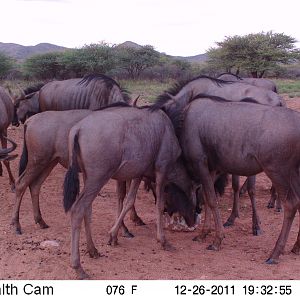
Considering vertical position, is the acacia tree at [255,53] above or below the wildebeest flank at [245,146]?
above

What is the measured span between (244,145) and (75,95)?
487 centimetres

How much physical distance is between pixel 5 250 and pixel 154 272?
185cm

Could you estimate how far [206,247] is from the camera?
6.14m

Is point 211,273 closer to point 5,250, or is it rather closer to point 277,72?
point 5,250

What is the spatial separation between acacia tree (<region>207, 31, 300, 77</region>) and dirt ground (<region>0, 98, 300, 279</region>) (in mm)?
32114

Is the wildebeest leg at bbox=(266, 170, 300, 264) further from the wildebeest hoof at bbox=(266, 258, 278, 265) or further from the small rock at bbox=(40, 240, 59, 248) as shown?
the small rock at bbox=(40, 240, 59, 248)

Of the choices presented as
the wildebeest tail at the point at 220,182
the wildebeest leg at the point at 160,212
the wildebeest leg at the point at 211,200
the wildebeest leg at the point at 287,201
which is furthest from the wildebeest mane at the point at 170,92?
the wildebeest leg at the point at 287,201

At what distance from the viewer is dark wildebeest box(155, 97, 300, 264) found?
544cm

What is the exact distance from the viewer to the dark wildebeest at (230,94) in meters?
6.85

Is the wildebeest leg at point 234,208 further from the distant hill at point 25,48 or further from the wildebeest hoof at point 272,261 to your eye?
the distant hill at point 25,48

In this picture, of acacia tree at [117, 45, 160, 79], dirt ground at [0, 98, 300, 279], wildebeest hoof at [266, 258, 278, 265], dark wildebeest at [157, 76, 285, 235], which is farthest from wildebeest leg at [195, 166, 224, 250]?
acacia tree at [117, 45, 160, 79]

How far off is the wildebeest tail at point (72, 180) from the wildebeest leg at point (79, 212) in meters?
0.08

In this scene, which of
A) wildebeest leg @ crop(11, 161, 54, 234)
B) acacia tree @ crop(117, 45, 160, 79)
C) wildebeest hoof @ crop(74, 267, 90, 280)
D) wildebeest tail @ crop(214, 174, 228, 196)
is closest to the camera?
wildebeest hoof @ crop(74, 267, 90, 280)
